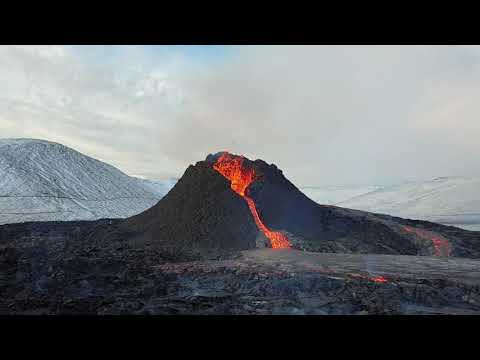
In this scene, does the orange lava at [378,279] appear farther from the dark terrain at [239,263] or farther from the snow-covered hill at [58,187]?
the snow-covered hill at [58,187]

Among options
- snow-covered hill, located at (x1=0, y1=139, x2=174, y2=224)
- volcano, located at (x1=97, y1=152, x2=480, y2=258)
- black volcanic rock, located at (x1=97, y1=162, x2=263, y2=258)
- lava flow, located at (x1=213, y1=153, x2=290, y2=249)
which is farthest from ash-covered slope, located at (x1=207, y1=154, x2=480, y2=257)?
snow-covered hill, located at (x1=0, y1=139, x2=174, y2=224)

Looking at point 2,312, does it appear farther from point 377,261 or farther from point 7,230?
point 7,230

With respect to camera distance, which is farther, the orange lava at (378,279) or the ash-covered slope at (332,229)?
the ash-covered slope at (332,229)

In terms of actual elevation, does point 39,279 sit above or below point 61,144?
below

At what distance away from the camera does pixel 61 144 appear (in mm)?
59219

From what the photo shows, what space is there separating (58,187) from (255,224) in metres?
38.9

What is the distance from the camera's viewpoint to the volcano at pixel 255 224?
14641mm

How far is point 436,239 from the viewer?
18.0m

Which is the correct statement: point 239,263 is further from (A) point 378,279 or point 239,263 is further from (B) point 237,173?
(B) point 237,173

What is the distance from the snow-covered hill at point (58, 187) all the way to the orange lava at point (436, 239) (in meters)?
31.5

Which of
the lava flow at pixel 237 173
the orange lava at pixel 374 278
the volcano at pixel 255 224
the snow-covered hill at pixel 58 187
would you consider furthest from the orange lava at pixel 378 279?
the snow-covered hill at pixel 58 187
